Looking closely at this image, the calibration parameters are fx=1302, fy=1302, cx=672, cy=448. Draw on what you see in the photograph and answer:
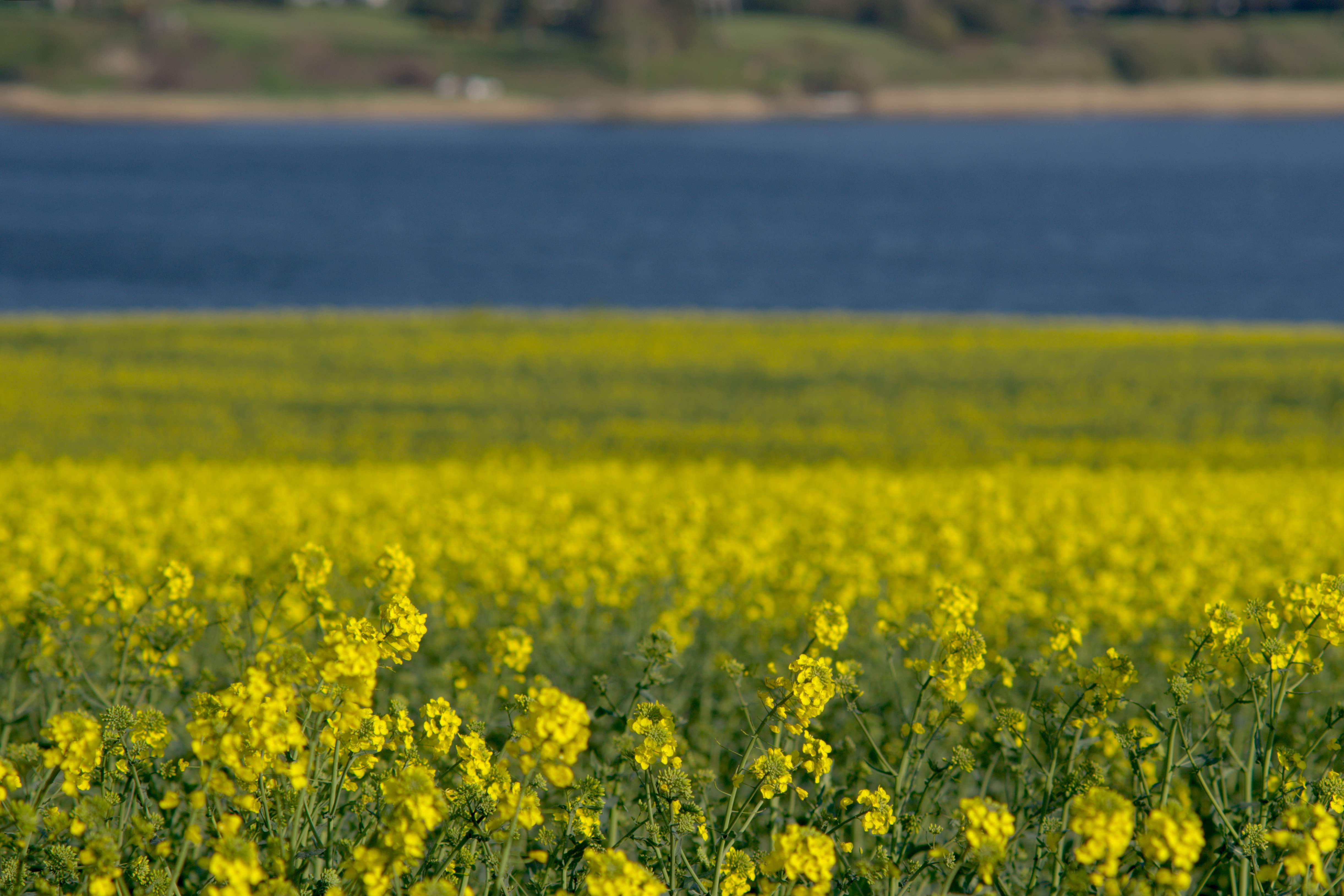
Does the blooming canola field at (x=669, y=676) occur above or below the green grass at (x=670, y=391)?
above

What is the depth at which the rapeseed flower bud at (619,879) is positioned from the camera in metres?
2.72

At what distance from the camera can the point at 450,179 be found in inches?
3996

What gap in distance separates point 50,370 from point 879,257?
143ft

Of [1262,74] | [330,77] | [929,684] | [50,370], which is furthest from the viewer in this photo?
[1262,74]

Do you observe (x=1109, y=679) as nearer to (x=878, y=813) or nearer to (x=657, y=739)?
(x=878, y=813)

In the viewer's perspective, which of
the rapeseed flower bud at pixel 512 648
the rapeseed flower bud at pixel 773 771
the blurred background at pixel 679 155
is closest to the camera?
the rapeseed flower bud at pixel 773 771

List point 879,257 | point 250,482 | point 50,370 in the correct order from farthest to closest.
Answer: point 879,257 < point 50,370 < point 250,482

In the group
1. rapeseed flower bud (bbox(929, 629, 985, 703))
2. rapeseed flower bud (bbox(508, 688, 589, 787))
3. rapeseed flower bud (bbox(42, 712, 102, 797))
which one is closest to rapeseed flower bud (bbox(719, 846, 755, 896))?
rapeseed flower bud (bbox(508, 688, 589, 787))

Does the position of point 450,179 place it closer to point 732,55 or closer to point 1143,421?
point 732,55

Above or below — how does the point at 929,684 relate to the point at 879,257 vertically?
above

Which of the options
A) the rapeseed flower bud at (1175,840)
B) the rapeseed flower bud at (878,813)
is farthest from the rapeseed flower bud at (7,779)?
the rapeseed flower bud at (1175,840)

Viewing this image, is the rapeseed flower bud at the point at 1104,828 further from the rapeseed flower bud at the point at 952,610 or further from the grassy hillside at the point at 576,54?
the grassy hillside at the point at 576,54

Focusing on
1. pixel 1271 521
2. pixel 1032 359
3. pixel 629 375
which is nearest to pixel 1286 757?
pixel 1271 521

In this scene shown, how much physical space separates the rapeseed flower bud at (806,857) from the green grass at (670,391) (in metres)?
12.7
